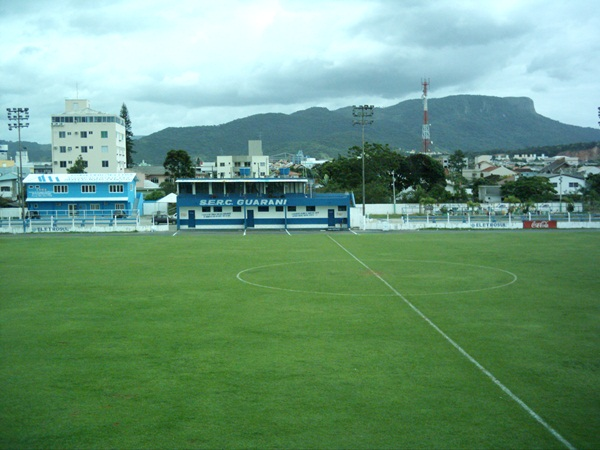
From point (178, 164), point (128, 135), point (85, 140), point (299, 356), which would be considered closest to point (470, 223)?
point (299, 356)

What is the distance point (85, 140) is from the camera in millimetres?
108375

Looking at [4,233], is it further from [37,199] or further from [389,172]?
[389,172]

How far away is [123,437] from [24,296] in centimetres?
1575

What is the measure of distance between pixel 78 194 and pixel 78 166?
101ft

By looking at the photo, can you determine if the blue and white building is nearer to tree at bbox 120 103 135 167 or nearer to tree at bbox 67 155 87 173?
tree at bbox 67 155 87 173

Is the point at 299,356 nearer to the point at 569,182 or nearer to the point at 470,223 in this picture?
the point at 470,223

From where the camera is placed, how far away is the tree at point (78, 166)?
9719 cm

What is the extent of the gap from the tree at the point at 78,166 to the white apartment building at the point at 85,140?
256 cm

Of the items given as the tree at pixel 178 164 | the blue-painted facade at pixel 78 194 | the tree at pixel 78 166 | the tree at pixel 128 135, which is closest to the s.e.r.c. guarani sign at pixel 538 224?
the blue-painted facade at pixel 78 194

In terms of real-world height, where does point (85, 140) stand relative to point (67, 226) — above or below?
above

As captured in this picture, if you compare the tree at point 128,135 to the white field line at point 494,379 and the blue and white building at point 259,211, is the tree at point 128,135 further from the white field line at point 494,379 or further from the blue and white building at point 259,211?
the white field line at point 494,379

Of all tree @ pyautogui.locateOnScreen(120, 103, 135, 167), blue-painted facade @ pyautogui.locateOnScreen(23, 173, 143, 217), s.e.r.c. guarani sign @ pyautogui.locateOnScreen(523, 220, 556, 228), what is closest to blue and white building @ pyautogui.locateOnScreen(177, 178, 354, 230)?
blue-painted facade @ pyautogui.locateOnScreen(23, 173, 143, 217)

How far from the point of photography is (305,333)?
1733cm

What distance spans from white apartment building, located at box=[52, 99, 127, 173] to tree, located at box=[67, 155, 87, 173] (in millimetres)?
2563
